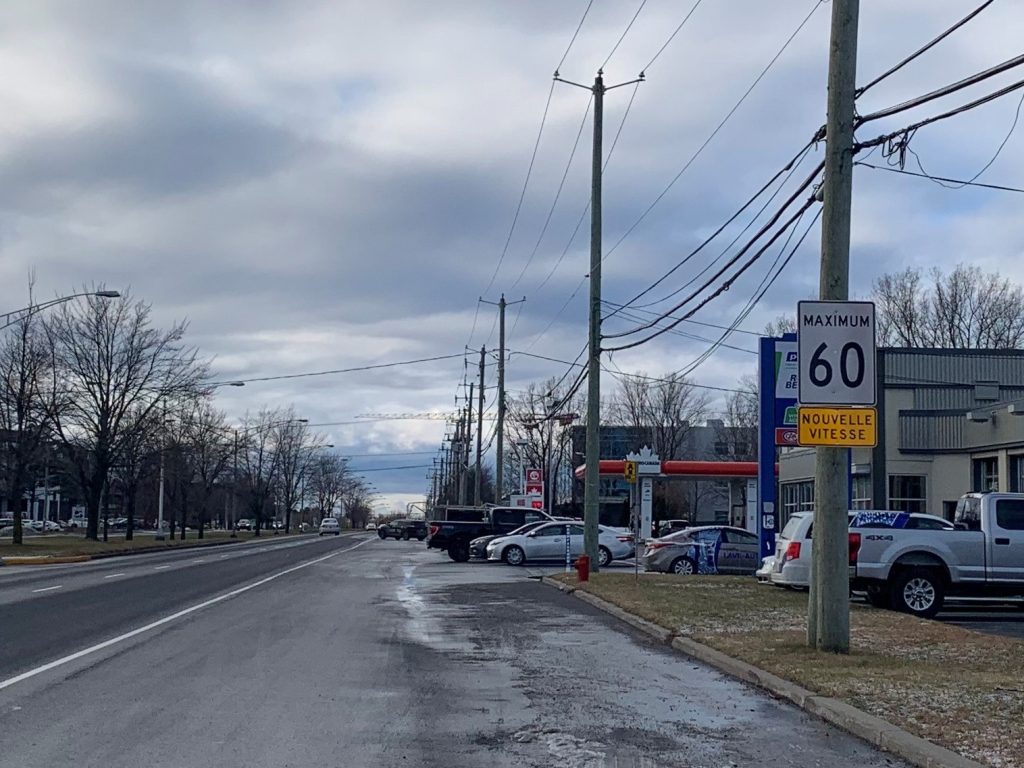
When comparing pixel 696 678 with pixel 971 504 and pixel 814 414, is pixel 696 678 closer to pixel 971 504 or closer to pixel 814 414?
pixel 814 414

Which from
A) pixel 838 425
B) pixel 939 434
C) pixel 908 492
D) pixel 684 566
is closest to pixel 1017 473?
pixel 939 434

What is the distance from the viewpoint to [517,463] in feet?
333

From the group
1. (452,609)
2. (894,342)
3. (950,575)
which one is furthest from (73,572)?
(894,342)

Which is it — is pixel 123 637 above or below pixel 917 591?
below

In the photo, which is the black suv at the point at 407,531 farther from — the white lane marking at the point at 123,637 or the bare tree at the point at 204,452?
the white lane marking at the point at 123,637

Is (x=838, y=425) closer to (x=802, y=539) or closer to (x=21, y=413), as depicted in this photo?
(x=802, y=539)

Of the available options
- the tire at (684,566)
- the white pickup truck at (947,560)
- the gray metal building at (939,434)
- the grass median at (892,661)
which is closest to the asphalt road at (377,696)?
the grass median at (892,661)

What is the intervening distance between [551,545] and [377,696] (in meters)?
27.2

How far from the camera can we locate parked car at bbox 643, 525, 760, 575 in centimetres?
3088

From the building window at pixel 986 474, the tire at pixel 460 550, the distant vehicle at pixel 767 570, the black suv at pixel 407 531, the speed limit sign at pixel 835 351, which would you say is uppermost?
the speed limit sign at pixel 835 351

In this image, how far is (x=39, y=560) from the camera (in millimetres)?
41906

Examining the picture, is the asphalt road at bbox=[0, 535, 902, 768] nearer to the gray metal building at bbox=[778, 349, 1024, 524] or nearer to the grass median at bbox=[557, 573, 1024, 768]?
the grass median at bbox=[557, 573, 1024, 768]

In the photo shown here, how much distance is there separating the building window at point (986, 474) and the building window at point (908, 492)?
238cm

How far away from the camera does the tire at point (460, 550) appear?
41.9 m
